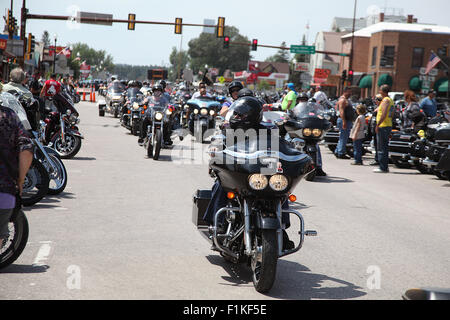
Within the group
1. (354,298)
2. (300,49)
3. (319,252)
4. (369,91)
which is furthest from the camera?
(369,91)

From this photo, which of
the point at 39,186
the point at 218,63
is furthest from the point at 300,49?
the point at 218,63

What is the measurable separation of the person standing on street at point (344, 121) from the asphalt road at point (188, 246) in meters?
5.11

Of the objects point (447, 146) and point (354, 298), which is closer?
point (354, 298)

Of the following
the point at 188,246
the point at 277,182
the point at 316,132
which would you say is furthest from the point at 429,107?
the point at 277,182

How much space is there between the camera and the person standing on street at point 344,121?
709 inches

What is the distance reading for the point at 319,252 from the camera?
7.15 meters

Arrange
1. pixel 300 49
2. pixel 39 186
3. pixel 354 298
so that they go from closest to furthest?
pixel 354 298, pixel 39 186, pixel 300 49

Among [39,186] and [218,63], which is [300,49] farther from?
[218,63]

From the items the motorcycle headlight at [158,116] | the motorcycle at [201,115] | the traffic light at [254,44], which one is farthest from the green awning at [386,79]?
the motorcycle headlight at [158,116]

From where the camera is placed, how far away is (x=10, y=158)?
5.19 meters

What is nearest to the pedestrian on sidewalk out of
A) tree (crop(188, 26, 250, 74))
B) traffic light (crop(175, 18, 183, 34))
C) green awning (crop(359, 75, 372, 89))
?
traffic light (crop(175, 18, 183, 34))

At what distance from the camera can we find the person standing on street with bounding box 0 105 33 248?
5.12 metres
